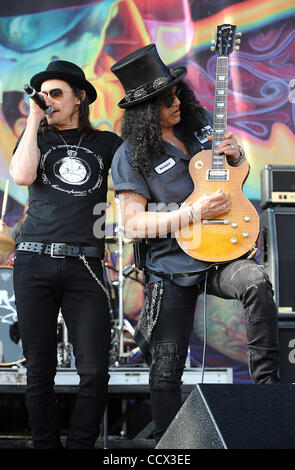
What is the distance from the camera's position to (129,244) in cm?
613

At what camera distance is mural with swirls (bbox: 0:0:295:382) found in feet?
19.8

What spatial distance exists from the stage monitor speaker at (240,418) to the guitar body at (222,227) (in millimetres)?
1122

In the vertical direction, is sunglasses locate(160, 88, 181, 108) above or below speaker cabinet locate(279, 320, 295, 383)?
above

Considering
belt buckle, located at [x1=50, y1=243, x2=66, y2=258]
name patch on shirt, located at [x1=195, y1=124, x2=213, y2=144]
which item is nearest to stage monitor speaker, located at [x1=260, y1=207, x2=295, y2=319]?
name patch on shirt, located at [x1=195, y1=124, x2=213, y2=144]

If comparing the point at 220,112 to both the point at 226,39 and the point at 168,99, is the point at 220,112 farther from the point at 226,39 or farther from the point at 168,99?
the point at 226,39

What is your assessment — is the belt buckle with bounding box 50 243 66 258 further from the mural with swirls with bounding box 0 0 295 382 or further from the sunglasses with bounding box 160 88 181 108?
the mural with swirls with bounding box 0 0 295 382

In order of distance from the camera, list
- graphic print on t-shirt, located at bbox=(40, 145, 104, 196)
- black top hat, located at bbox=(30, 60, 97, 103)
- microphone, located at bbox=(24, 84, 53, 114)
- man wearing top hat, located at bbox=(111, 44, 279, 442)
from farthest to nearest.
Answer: black top hat, located at bbox=(30, 60, 97, 103)
graphic print on t-shirt, located at bbox=(40, 145, 104, 196)
microphone, located at bbox=(24, 84, 53, 114)
man wearing top hat, located at bbox=(111, 44, 279, 442)

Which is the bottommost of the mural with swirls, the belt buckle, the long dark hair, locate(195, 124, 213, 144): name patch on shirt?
the belt buckle

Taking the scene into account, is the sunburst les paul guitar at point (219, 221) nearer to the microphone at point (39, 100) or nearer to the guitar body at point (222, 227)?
the guitar body at point (222, 227)

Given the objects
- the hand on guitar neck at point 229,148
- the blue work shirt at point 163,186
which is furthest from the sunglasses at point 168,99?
the hand on guitar neck at point 229,148

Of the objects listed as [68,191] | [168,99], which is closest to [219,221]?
[168,99]

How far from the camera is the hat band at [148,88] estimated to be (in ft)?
9.79

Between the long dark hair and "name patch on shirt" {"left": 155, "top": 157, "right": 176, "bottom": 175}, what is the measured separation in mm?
526

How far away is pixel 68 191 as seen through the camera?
3139 mm
